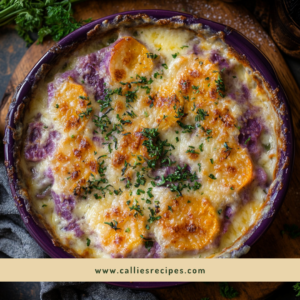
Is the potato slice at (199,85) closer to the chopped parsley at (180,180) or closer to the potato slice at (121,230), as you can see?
the chopped parsley at (180,180)

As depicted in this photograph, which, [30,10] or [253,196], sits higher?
[30,10]

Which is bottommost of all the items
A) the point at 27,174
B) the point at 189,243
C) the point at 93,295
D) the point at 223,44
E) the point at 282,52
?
the point at 93,295

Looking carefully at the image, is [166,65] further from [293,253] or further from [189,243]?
[293,253]

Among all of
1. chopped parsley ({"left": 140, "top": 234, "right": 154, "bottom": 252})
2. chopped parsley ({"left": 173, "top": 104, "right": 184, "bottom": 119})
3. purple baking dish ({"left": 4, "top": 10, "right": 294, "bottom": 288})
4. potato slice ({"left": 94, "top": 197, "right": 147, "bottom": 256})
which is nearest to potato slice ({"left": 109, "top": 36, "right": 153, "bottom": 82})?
purple baking dish ({"left": 4, "top": 10, "right": 294, "bottom": 288})

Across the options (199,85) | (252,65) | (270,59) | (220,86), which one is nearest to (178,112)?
(199,85)

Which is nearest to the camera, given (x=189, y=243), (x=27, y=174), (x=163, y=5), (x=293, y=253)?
(x=189, y=243)

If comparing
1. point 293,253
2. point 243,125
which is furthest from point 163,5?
point 293,253
